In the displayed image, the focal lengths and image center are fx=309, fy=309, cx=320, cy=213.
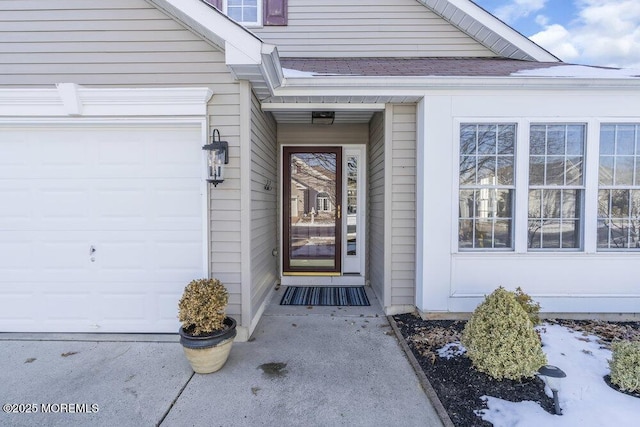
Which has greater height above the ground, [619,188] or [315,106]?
[315,106]

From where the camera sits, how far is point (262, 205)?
14.2 feet

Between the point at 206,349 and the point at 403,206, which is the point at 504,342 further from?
the point at 206,349

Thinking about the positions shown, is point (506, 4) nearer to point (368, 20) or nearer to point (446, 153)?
point (368, 20)

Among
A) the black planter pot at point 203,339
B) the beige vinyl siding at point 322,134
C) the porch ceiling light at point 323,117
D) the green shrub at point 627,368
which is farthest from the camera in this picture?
the beige vinyl siding at point 322,134

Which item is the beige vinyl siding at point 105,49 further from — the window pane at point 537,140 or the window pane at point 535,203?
the window pane at point 535,203

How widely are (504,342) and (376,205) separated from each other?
2.66m

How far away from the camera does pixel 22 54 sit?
327 cm

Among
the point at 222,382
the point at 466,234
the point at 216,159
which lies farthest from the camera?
the point at 466,234

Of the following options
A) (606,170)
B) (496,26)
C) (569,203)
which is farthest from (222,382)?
(496,26)

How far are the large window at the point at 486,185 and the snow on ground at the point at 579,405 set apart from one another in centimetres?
145

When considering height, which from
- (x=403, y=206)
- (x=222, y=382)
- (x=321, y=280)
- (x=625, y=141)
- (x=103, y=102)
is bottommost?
(x=222, y=382)

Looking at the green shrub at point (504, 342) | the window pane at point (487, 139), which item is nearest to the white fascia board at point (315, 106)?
the window pane at point (487, 139)

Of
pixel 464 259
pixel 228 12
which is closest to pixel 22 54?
pixel 228 12

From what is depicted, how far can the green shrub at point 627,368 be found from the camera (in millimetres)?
2357
